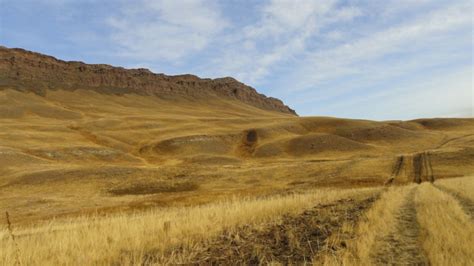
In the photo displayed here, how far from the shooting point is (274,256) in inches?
280

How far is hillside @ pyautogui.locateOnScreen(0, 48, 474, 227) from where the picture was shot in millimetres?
36106

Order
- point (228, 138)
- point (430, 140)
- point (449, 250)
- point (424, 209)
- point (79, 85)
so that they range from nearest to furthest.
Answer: point (449, 250) < point (424, 209) < point (430, 140) < point (228, 138) < point (79, 85)

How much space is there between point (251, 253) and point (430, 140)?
84540mm

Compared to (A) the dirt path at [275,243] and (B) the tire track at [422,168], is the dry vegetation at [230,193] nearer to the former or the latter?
(A) the dirt path at [275,243]

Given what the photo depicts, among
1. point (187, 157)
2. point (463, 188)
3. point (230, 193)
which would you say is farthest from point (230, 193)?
point (187, 157)

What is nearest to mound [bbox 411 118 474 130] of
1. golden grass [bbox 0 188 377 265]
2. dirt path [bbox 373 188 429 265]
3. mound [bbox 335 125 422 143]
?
mound [bbox 335 125 422 143]

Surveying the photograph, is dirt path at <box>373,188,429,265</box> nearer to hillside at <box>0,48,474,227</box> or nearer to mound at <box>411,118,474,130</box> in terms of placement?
hillside at <box>0,48,474,227</box>

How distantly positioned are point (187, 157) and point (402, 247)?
65110mm

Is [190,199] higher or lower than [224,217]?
lower

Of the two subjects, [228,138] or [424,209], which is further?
[228,138]

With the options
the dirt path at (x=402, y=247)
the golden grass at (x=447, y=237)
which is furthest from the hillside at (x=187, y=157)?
the dirt path at (x=402, y=247)

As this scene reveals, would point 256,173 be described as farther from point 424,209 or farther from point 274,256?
point 274,256

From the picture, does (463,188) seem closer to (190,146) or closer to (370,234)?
(370,234)

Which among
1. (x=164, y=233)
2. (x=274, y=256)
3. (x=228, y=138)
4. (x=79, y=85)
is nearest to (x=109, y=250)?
(x=164, y=233)
